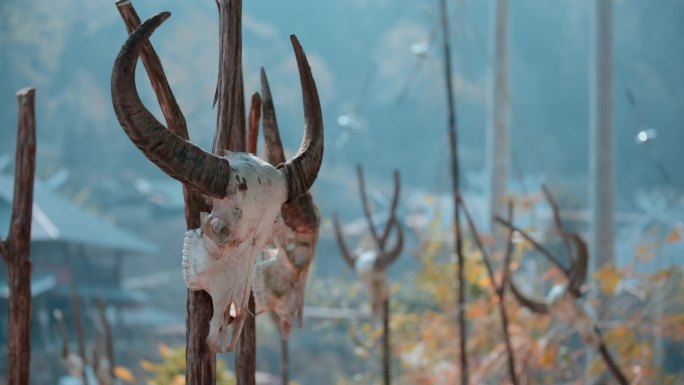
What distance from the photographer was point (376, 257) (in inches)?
208

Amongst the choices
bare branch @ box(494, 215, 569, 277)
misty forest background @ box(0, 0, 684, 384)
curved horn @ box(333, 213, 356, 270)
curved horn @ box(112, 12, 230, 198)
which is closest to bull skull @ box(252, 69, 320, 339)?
curved horn @ box(112, 12, 230, 198)

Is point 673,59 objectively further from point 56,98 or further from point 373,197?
point 56,98

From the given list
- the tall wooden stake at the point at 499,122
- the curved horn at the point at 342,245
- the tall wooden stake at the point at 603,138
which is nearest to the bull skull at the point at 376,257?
the curved horn at the point at 342,245

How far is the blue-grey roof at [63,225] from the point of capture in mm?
11000

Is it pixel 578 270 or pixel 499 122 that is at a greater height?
pixel 499 122

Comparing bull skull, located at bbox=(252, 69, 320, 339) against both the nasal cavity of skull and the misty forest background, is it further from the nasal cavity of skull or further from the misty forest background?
the misty forest background

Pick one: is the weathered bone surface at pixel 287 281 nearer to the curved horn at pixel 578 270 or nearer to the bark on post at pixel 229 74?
the bark on post at pixel 229 74

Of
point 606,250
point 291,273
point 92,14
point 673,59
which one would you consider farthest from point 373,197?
point 291,273

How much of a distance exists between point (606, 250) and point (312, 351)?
5.59 meters

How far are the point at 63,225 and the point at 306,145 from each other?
9744mm

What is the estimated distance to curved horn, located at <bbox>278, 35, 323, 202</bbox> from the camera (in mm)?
2053

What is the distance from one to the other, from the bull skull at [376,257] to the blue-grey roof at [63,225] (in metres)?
5.85

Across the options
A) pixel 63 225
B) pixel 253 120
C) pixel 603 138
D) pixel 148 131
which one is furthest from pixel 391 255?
pixel 63 225

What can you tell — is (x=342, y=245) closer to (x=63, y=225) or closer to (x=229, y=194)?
(x=229, y=194)
